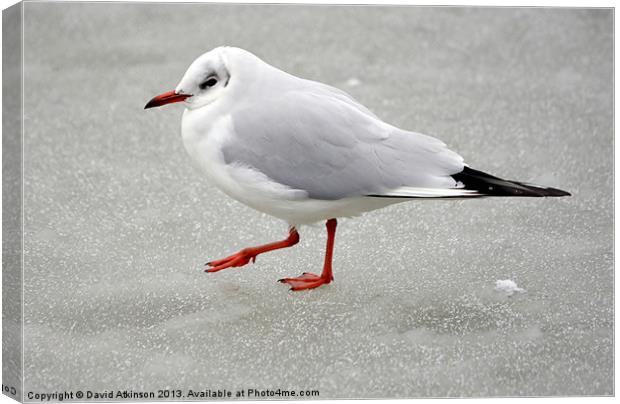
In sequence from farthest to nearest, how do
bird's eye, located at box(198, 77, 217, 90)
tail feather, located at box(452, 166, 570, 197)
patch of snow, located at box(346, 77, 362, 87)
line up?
patch of snow, located at box(346, 77, 362, 87) → bird's eye, located at box(198, 77, 217, 90) → tail feather, located at box(452, 166, 570, 197)

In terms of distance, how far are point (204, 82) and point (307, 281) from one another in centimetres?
66

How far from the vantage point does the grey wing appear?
8.84 ft

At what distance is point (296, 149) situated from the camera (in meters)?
2.72

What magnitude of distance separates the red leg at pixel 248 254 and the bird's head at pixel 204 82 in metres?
0.51

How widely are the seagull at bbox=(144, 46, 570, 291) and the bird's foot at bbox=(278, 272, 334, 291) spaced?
0.31m

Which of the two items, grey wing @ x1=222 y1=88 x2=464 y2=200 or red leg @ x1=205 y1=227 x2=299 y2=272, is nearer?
grey wing @ x1=222 y1=88 x2=464 y2=200

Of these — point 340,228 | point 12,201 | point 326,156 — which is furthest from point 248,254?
point 12,201

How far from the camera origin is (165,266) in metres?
3.13

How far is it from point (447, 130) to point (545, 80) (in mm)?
376

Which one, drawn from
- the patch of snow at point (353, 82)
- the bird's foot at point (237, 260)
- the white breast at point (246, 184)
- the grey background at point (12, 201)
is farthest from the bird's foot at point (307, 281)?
the patch of snow at point (353, 82)

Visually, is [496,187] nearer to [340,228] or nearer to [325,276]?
[325,276]

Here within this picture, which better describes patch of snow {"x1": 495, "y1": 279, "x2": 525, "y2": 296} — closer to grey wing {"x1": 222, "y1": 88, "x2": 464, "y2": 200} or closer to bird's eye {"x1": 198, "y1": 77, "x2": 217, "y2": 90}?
grey wing {"x1": 222, "y1": 88, "x2": 464, "y2": 200}

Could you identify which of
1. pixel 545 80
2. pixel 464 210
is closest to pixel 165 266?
pixel 464 210

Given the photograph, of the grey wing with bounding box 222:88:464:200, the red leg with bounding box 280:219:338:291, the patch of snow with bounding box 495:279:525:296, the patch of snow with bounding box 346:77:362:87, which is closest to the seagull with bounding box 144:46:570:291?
the grey wing with bounding box 222:88:464:200
